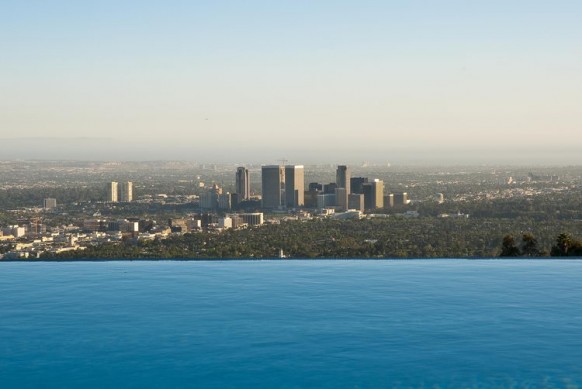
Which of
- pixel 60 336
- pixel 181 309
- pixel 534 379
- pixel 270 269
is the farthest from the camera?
pixel 270 269

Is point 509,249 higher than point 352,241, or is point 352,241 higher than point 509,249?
point 509,249

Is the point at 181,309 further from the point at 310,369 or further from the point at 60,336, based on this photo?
the point at 310,369

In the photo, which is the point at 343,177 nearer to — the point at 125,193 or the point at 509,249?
the point at 125,193

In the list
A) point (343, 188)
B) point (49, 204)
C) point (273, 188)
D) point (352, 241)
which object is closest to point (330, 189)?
point (343, 188)

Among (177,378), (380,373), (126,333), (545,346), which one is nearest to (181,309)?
(126,333)

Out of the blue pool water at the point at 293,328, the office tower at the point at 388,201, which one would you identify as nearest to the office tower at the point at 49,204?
the office tower at the point at 388,201
